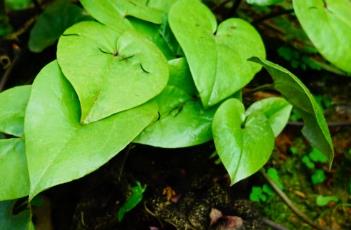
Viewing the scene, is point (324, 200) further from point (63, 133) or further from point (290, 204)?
point (63, 133)

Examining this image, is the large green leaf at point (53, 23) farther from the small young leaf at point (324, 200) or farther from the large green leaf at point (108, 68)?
the small young leaf at point (324, 200)

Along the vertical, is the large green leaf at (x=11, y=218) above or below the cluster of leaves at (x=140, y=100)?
below

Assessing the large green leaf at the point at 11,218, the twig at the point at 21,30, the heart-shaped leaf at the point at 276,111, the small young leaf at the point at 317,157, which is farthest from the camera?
the twig at the point at 21,30

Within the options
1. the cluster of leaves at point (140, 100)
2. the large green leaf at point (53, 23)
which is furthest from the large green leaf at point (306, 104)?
the large green leaf at point (53, 23)

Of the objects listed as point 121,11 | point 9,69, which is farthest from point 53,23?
point 121,11

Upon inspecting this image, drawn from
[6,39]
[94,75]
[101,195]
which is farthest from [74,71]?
[6,39]

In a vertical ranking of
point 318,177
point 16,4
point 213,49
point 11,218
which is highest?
point 213,49

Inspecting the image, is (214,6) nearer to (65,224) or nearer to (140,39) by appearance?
(140,39)
